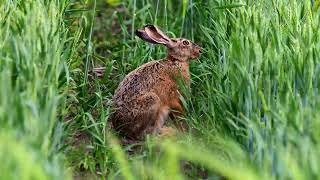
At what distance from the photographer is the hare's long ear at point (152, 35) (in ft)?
24.5

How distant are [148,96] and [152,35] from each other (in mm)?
618

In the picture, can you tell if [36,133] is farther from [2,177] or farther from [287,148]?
[287,148]

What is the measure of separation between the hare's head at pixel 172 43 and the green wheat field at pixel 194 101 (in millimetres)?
181

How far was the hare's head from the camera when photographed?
748 centimetres

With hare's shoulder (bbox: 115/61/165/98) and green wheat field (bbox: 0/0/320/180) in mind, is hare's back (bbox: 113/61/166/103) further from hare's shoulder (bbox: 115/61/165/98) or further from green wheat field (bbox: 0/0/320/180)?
green wheat field (bbox: 0/0/320/180)

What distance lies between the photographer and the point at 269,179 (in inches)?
189

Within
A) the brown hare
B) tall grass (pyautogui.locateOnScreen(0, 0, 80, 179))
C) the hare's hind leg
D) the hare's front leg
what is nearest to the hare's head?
the brown hare

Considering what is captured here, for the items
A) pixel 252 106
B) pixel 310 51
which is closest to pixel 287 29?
pixel 310 51

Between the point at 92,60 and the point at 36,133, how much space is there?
11.2ft

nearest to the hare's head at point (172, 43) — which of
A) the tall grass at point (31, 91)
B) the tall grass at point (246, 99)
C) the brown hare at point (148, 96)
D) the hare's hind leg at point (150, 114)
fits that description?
the brown hare at point (148, 96)

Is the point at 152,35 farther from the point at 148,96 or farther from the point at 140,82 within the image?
the point at 148,96

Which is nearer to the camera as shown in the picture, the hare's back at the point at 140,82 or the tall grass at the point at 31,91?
the tall grass at the point at 31,91

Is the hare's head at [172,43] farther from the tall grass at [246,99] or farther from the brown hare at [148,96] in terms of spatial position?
the tall grass at [246,99]

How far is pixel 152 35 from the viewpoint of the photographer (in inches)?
296
